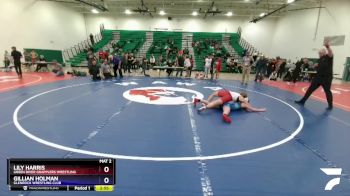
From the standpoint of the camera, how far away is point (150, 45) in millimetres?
26250

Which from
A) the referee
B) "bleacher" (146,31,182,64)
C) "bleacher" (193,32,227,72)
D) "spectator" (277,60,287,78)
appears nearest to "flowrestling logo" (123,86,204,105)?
the referee

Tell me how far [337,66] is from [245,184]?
62.1ft

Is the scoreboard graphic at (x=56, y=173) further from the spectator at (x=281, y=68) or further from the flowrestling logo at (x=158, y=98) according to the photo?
the spectator at (x=281, y=68)

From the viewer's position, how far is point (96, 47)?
25250 mm

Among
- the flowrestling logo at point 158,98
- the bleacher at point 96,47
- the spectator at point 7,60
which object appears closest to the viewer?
the flowrestling logo at point 158,98

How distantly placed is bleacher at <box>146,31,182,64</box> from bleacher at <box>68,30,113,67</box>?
5.65 meters

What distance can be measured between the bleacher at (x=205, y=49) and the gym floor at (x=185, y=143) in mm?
16661

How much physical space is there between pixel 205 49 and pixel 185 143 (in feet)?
73.8

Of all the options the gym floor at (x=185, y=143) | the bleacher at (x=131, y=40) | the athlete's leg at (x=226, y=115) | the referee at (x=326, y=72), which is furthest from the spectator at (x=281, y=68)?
the bleacher at (x=131, y=40)

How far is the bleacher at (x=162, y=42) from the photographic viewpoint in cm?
2439

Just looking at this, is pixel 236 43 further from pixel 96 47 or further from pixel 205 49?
pixel 96 47

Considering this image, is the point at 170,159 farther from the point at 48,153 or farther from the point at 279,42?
the point at 279,42

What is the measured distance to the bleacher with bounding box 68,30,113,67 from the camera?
2213 cm

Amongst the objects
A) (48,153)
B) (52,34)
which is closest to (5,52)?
(52,34)
